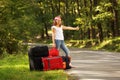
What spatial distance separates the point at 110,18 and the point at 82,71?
77.0 feet

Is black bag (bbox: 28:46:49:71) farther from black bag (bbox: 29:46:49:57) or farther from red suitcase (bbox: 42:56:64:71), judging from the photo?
red suitcase (bbox: 42:56:64:71)

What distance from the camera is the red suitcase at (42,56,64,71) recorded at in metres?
13.3

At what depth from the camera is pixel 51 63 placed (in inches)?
530

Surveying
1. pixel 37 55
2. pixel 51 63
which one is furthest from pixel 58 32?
pixel 37 55

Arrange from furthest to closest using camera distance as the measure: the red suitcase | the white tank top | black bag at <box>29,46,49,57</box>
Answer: the white tank top → the red suitcase → black bag at <box>29,46,49,57</box>

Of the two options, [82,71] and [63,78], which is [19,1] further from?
[63,78]

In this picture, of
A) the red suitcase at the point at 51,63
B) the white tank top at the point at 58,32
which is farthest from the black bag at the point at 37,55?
the white tank top at the point at 58,32

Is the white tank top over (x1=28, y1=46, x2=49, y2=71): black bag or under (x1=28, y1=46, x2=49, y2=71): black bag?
over

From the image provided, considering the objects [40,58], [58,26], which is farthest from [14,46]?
[40,58]

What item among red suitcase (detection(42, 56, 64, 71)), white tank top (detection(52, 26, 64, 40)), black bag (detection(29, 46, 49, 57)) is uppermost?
white tank top (detection(52, 26, 64, 40))

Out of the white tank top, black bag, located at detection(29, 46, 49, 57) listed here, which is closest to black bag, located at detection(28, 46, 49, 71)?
black bag, located at detection(29, 46, 49, 57)

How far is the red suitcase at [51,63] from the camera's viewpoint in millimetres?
13272

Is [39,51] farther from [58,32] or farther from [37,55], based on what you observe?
[58,32]

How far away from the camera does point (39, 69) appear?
13438 millimetres
